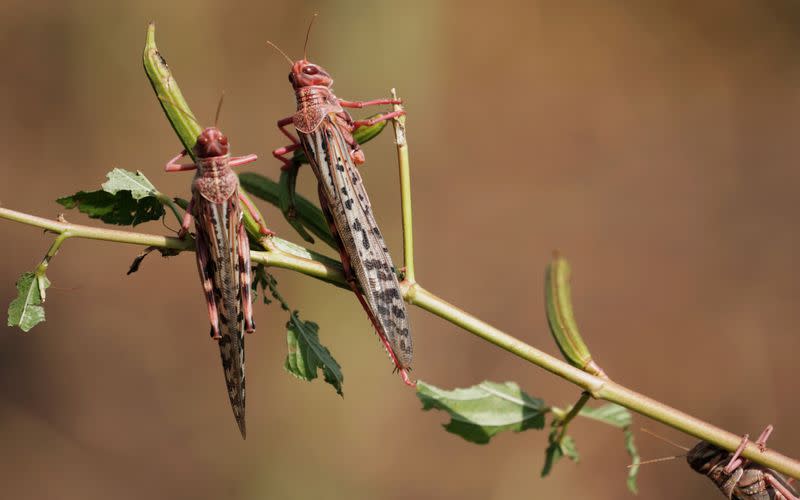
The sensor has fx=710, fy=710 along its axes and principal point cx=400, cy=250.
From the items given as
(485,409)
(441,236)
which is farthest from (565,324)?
(441,236)

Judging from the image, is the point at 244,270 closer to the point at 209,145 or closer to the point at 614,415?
the point at 209,145

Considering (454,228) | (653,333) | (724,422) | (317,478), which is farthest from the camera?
(454,228)

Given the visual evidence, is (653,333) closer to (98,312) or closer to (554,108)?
(554,108)

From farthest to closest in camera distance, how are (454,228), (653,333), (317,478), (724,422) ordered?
1. (454,228)
2. (653,333)
3. (724,422)
4. (317,478)

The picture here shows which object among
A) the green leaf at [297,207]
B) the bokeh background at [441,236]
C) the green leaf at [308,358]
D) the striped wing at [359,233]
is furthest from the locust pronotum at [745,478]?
the bokeh background at [441,236]

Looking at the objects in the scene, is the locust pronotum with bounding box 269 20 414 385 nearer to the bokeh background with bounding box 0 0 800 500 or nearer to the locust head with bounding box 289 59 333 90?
the locust head with bounding box 289 59 333 90

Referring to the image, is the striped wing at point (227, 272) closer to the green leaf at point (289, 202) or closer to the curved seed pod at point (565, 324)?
the green leaf at point (289, 202)

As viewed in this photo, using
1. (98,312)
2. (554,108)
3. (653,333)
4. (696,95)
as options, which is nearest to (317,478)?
(98,312)
